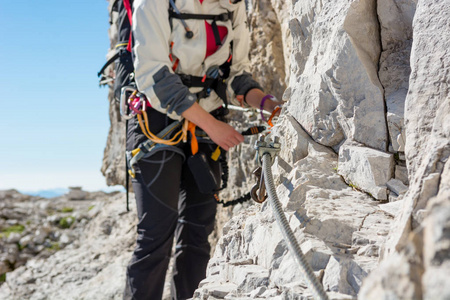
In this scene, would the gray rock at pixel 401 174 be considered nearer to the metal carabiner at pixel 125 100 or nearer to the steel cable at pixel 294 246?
the steel cable at pixel 294 246

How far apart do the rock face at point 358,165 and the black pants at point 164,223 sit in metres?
0.98

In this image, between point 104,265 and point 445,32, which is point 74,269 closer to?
point 104,265

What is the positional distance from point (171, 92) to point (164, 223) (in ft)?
3.81

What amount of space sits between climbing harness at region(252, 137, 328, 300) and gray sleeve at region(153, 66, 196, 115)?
808mm

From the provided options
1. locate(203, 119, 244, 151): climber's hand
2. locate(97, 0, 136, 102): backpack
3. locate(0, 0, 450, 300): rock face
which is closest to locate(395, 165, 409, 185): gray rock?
locate(0, 0, 450, 300): rock face

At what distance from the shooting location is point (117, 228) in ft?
28.2

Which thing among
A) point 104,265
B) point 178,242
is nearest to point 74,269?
point 104,265

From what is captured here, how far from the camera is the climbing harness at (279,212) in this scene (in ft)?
4.15

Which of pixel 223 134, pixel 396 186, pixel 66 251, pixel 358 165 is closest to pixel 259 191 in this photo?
pixel 358 165

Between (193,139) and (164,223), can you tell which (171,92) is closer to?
(193,139)

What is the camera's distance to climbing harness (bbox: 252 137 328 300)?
1265 millimetres

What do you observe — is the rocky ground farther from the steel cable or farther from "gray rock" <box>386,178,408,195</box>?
"gray rock" <box>386,178,408,195</box>

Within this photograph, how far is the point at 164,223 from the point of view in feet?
10.8

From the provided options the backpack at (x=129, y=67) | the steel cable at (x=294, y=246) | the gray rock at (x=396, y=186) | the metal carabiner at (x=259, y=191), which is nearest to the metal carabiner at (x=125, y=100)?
the backpack at (x=129, y=67)
